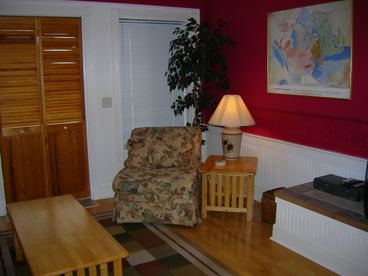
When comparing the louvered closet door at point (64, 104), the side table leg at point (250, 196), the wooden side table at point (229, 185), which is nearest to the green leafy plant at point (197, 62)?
the wooden side table at point (229, 185)

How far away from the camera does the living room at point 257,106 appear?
10.6 feet

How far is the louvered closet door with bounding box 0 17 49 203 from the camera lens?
152 inches

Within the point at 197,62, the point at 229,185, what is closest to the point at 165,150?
the point at 229,185

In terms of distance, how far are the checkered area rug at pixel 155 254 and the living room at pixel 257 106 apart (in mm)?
1067

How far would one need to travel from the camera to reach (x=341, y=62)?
3.22 meters

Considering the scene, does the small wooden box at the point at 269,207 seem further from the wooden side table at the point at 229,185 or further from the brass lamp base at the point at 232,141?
the brass lamp base at the point at 232,141

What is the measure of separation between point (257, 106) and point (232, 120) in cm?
49

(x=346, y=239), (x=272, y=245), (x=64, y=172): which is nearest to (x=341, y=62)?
(x=346, y=239)

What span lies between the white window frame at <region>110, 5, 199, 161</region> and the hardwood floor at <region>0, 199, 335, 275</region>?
2.87 feet

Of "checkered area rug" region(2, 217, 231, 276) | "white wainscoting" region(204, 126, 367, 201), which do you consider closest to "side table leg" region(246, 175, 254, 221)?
"white wainscoting" region(204, 126, 367, 201)

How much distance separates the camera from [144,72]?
4.69m

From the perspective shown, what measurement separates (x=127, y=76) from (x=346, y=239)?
116 inches

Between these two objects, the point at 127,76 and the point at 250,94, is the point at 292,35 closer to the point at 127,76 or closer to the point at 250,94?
the point at 250,94

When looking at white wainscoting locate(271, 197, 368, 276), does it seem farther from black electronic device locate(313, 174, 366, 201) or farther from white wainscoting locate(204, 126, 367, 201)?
white wainscoting locate(204, 126, 367, 201)
